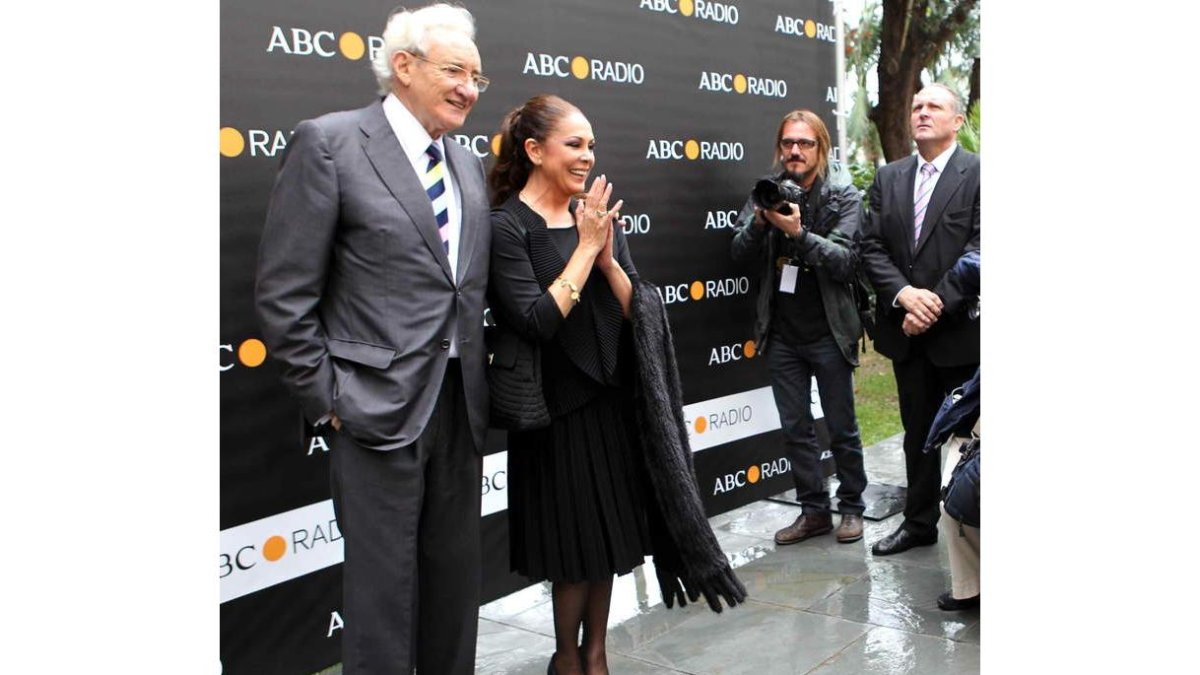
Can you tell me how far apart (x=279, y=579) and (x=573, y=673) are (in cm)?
98

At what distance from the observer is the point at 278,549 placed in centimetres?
345

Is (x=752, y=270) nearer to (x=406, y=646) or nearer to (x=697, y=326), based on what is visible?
(x=697, y=326)

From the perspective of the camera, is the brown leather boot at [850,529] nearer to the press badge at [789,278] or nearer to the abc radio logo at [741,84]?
the press badge at [789,278]

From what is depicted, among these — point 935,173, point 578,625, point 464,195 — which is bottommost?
point 578,625

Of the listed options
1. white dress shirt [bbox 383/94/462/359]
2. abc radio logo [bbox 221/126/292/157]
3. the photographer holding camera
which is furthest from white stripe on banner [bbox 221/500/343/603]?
the photographer holding camera

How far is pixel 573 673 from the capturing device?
3.31m

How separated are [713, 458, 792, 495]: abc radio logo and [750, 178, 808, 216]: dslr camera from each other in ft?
4.43

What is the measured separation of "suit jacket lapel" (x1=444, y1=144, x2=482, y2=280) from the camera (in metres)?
2.81

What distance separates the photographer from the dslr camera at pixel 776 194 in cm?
470

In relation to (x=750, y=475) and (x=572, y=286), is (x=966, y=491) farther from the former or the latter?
(x=750, y=475)

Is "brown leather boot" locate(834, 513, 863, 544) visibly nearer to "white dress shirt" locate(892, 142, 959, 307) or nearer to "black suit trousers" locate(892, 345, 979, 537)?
"black suit trousers" locate(892, 345, 979, 537)

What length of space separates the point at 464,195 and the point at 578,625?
4.45 ft

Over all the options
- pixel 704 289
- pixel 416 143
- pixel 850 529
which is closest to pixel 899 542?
pixel 850 529

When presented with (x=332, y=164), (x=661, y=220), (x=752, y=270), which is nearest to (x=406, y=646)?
(x=332, y=164)
